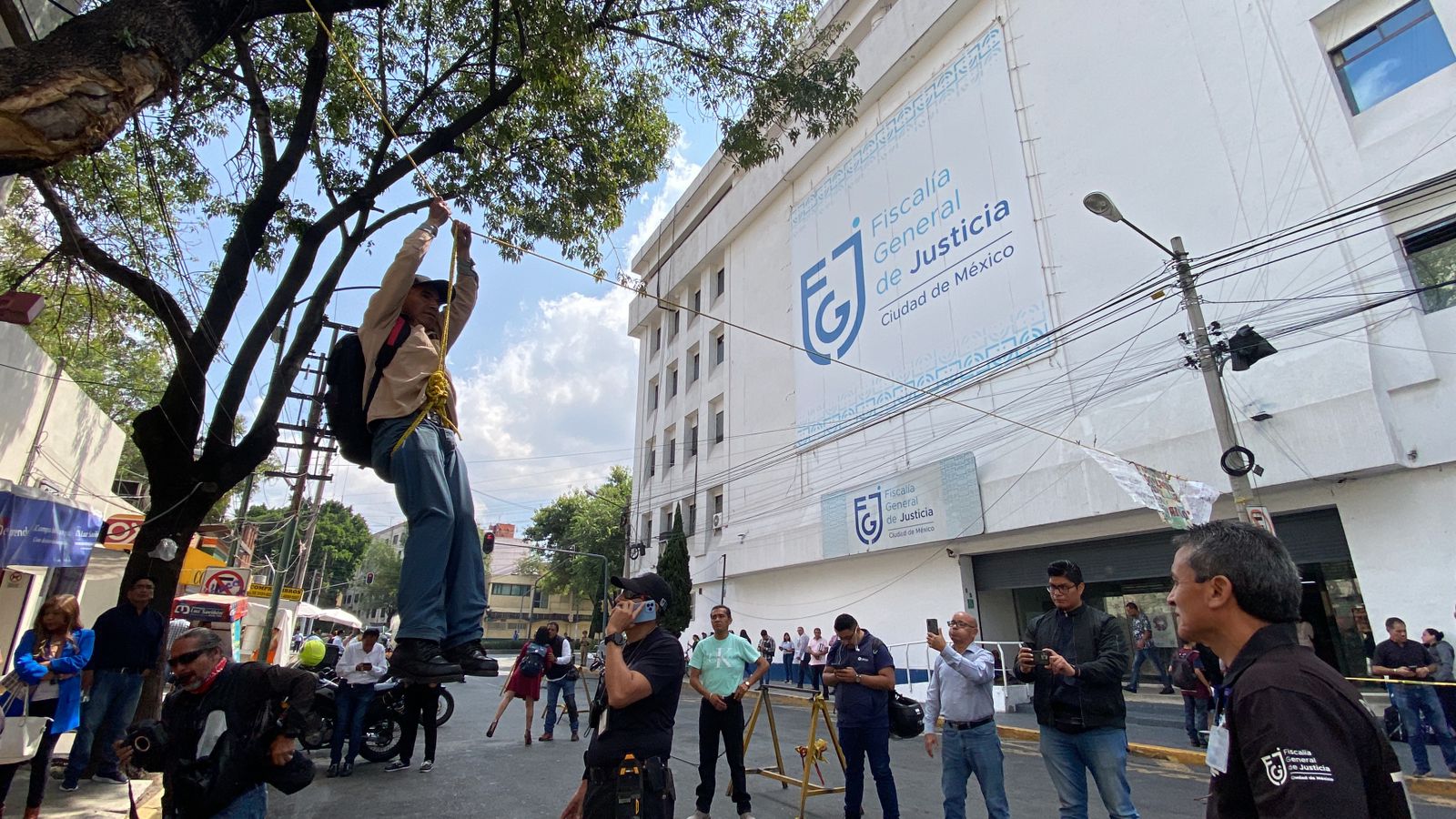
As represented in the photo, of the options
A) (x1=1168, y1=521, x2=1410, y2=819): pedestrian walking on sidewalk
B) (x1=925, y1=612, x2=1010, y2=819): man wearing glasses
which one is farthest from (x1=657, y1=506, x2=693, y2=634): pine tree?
(x1=1168, y1=521, x2=1410, y2=819): pedestrian walking on sidewalk

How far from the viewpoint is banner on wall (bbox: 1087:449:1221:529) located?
8.88 m

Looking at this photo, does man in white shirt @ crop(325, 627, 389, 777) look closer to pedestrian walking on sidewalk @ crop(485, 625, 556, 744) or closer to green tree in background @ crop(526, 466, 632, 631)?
pedestrian walking on sidewalk @ crop(485, 625, 556, 744)

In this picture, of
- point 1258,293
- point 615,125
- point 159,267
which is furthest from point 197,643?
point 1258,293

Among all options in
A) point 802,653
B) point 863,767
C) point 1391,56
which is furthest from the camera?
point 802,653

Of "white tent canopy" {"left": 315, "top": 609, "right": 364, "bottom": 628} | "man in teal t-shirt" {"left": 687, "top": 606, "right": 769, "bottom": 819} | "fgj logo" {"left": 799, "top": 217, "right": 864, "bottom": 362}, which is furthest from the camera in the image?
"white tent canopy" {"left": 315, "top": 609, "right": 364, "bottom": 628}

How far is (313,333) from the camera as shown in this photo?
259 inches

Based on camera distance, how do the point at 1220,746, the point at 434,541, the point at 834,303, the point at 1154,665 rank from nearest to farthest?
the point at 1220,746 → the point at 434,541 → the point at 1154,665 → the point at 834,303

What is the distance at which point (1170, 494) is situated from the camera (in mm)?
9070

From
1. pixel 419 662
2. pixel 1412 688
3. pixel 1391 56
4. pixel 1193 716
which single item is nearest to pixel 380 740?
pixel 419 662

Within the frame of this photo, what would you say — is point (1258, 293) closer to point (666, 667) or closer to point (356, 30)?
point (666, 667)

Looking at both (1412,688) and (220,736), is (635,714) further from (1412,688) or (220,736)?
(1412,688)

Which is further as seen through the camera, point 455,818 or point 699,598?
point 699,598

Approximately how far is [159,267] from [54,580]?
25.5ft

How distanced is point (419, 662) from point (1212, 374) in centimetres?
1021
